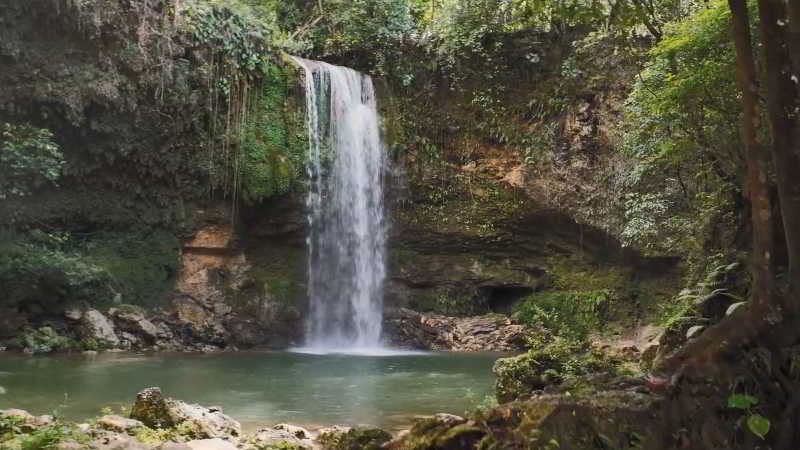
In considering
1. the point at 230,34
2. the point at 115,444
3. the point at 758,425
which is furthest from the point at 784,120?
the point at 230,34

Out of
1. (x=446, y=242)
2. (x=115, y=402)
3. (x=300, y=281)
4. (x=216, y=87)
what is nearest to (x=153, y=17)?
(x=216, y=87)

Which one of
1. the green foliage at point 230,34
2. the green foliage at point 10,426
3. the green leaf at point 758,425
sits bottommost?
the green foliage at point 10,426

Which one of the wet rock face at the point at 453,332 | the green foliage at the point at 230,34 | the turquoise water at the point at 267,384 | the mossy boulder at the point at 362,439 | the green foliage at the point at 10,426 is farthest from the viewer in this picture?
the green foliage at the point at 230,34

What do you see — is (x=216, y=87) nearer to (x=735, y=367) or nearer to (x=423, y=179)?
(x=423, y=179)

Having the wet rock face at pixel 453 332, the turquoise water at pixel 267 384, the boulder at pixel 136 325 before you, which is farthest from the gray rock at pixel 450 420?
the wet rock face at pixel 453 332

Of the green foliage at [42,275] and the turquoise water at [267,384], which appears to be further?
the green foliage at [42,275]

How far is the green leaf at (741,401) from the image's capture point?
348 cm

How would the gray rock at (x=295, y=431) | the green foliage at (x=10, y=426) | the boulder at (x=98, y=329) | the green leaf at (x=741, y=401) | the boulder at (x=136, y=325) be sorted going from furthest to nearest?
the boulder at (x=136, y=325), the boulder at (x=98, y=329), the gray rock at (x=295, y=431), the green foliage at (x=10, y=426), the green leaf at (x=741, y=401)

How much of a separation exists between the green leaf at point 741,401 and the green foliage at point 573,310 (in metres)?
11.5

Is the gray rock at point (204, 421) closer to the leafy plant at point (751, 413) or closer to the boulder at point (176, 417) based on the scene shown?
the boulder at point (176, 417)

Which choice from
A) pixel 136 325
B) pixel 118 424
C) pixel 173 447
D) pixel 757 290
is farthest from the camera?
pixel 136 325

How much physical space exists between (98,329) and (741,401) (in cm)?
1190

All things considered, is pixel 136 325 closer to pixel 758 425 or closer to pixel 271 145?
pixel 271 145

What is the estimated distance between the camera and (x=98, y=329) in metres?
12.9
